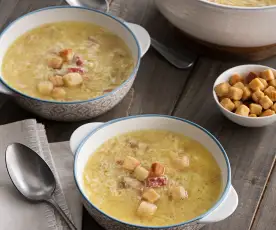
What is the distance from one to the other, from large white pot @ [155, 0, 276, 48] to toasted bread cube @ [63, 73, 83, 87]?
13.1 inches

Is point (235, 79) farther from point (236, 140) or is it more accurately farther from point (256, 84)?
point (236, 140)

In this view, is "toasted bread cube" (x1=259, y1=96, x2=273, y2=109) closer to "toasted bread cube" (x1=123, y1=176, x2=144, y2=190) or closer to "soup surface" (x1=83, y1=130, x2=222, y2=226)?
"soup surface" (x1=83, y1=130, x2=222, y2=226)

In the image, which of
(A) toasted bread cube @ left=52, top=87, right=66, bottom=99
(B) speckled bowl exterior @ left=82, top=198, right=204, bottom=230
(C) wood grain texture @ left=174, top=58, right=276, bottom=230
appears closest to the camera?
(B) speckled bowl exterior @ left=82, top=198, right=204, bottom=230

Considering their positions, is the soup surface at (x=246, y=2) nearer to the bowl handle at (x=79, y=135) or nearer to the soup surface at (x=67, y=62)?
the soup surface at (x=67, y=62)

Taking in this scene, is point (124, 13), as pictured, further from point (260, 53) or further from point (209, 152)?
point (209, 152)

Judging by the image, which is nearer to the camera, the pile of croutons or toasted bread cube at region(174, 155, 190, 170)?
toasted bread cube at region(174, 155, 190, 170)

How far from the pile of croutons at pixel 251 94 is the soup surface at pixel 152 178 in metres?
0.21

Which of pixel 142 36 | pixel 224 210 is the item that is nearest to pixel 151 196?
pixel 224 210

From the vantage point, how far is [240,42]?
1.75 m

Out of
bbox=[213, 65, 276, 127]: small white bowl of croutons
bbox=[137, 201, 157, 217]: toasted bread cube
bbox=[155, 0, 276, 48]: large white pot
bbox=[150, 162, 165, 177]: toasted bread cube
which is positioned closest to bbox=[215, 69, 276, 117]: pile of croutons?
bbox=[213, 65, 276, 127]: small white bowl of croutons

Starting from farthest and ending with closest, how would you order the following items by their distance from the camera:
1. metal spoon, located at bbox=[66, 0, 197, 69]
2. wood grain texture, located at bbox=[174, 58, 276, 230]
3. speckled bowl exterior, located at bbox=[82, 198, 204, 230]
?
metal spoon, located at bbox=[66, 0, 197, 69]
wood grain texture, located at bbox=[174, 58, 276, 230]
speckled bowl exterior, located at bbox=[82, 198, 204, 230]

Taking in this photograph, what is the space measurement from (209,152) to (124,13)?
2.45ft

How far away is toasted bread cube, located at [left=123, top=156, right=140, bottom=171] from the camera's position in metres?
1.42

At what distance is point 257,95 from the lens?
1653 mm
